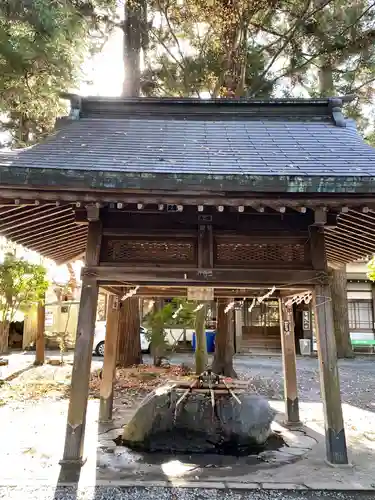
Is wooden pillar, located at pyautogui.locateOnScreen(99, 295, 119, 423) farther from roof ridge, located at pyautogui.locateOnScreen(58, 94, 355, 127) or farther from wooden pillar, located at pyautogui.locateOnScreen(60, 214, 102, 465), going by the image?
roof ridge, located at pyautogui.locateOnScreen(58, 94, 355, 127)

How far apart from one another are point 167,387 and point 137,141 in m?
3.91

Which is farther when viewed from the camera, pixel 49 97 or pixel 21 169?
pixel 49 97

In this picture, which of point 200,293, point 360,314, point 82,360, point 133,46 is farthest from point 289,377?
point 360,314

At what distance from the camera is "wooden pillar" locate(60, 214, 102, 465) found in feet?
14.9

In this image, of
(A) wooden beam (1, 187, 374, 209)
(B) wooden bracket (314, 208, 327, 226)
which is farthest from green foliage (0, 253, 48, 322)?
(B) wooden bracket (314, 208, 327, 226)

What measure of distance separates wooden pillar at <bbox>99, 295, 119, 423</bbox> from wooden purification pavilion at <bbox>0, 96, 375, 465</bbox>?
30.9 inches

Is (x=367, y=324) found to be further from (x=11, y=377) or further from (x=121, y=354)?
(x=11, y=377)

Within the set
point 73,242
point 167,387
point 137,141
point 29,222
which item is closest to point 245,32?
point 137,141

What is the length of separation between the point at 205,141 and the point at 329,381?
147 inches

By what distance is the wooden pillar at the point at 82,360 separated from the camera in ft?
14.9

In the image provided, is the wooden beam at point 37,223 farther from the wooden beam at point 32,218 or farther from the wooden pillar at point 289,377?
the wooden pillar at point 289,377

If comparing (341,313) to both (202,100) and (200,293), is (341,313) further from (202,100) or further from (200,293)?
(200,293)

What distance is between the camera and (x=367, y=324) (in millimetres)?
20688

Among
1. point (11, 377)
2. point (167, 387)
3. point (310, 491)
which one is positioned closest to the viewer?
point (310, 491)
